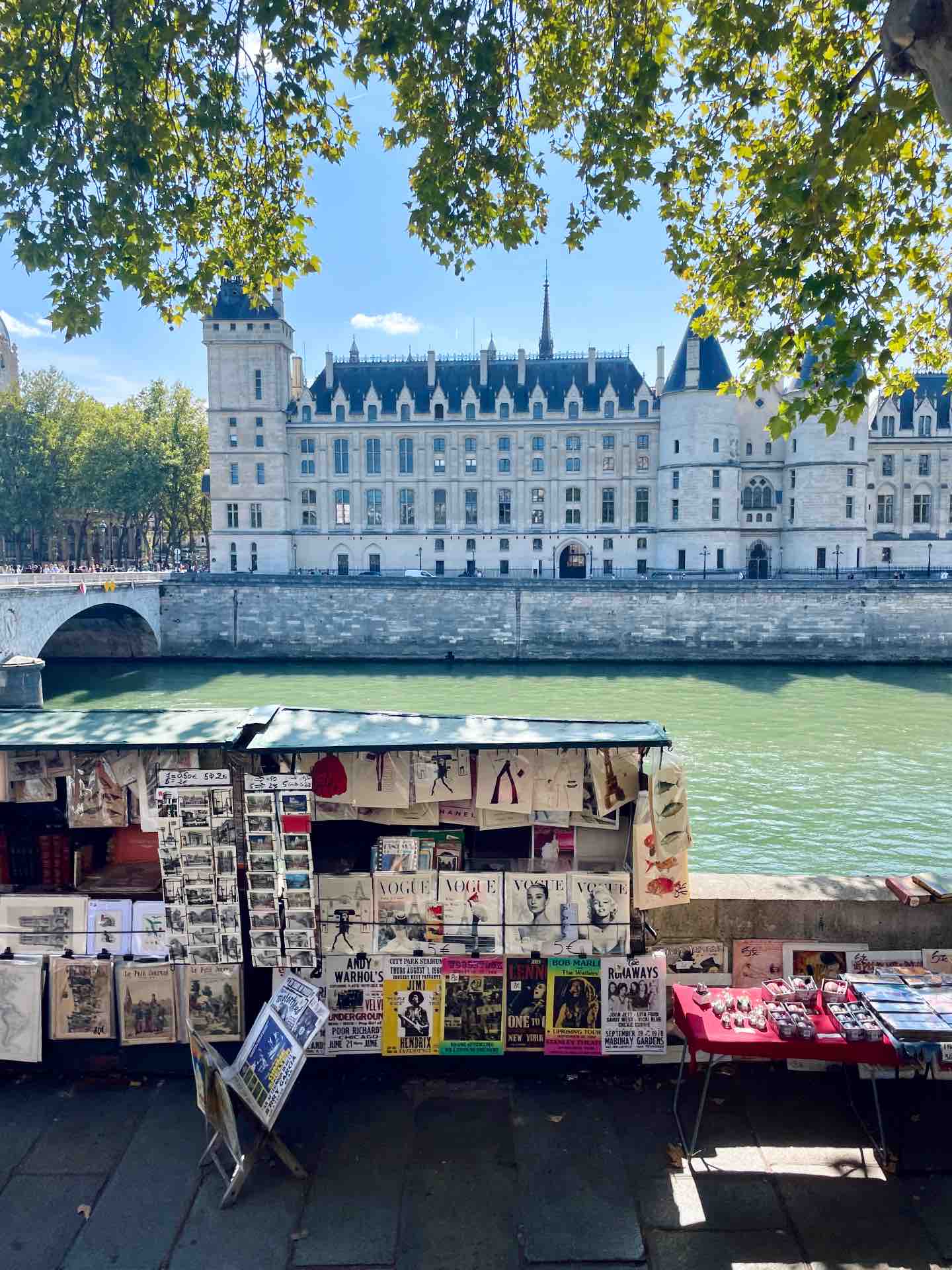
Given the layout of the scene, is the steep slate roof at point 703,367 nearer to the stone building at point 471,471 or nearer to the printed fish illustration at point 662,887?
the stone building at point 471,471

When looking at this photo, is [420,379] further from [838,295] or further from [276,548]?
[838,295]

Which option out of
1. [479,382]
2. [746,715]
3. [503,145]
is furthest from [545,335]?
[503,145]

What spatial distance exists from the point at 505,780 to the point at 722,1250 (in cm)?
209

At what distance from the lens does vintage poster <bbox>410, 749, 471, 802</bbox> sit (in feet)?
14.5

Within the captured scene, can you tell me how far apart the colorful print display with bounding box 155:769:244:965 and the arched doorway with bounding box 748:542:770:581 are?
155ft

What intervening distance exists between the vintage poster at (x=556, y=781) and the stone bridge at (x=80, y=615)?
20.7 metres

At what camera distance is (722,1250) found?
10.1ft

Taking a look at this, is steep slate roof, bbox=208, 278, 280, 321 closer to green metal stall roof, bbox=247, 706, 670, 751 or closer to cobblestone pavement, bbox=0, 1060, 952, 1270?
green metal stall roof, bbox=247, 706, 670, 751

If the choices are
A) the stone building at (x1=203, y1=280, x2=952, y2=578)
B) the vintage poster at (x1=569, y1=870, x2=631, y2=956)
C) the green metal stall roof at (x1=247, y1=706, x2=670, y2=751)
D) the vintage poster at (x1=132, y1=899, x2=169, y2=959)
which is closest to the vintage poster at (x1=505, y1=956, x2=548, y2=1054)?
the vintage poster at (x1=569, y1=870, x2=631, y2=956)

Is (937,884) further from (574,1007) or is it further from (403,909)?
(403,909)

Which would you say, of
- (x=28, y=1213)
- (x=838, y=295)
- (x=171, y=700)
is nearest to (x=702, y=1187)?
(x=28, y=1213)

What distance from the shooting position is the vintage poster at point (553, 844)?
4594 millimetres

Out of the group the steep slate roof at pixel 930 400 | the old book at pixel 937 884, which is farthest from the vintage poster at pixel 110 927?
the steep slate roof at pixel 930 400

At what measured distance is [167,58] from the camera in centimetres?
636
